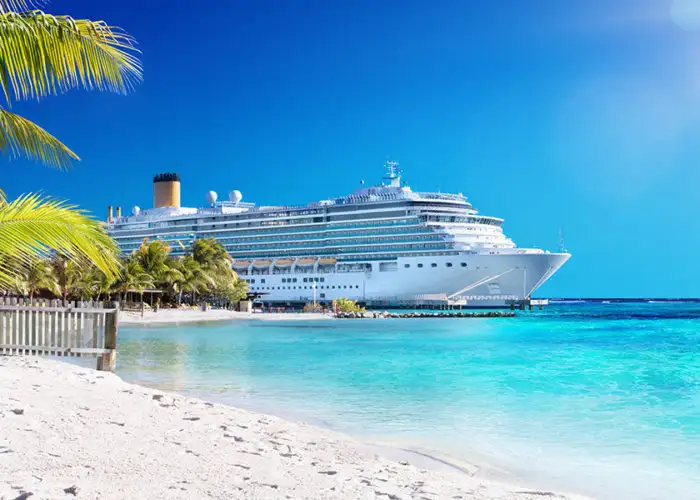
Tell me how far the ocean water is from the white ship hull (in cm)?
4181

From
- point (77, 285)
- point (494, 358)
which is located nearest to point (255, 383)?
point (494, 358)

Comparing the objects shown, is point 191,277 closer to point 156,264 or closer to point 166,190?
point 156,264

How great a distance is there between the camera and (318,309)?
63.0 metres

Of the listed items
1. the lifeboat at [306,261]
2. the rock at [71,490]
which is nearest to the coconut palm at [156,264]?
the lifeboat at [306,261]

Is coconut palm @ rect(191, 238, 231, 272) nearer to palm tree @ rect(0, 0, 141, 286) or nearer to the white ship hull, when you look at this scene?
the white ship hull

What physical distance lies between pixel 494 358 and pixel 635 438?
41.7 feet

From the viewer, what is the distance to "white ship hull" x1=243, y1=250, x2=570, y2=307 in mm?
66000

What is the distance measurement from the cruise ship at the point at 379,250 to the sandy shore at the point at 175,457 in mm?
58821

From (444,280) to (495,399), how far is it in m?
55.3

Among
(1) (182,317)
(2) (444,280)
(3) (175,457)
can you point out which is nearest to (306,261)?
(2) (444,280)

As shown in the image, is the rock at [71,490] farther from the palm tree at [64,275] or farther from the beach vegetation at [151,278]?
the palm tree at [64,275]

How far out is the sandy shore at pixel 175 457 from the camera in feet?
14.3

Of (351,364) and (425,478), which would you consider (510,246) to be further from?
(425,478)

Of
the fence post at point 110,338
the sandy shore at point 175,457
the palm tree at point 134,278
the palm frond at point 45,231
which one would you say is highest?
the palm tree at point 134,278
